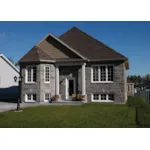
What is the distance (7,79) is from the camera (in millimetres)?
26438

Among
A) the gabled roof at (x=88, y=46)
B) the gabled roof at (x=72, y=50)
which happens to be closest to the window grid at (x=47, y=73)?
Answer: the gabled roof at (x=72, y=50)

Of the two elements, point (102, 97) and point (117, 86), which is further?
point (102, 97)

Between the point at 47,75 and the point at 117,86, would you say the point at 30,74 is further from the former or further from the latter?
the point at 117,86

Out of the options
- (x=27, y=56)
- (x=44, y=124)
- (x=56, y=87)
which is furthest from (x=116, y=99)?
(x=44, y=124)

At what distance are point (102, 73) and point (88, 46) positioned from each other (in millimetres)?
2682

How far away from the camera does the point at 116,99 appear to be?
56.8ft

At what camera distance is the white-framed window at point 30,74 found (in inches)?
712

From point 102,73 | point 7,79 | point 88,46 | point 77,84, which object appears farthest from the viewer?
point 7,79

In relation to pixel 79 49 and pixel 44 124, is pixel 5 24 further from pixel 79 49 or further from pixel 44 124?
pixel 79 49

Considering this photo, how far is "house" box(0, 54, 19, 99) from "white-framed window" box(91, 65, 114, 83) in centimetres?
1202

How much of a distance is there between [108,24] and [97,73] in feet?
26.4

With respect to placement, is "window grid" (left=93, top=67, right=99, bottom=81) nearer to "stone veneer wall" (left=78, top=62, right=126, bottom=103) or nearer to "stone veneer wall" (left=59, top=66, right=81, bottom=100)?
"stone veneer wall" (left=78, top=62, right=126, bottom=103)

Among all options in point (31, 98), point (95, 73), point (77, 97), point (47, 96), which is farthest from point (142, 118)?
point (31, 98)

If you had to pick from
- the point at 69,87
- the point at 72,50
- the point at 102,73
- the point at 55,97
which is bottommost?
the point at 55,97
